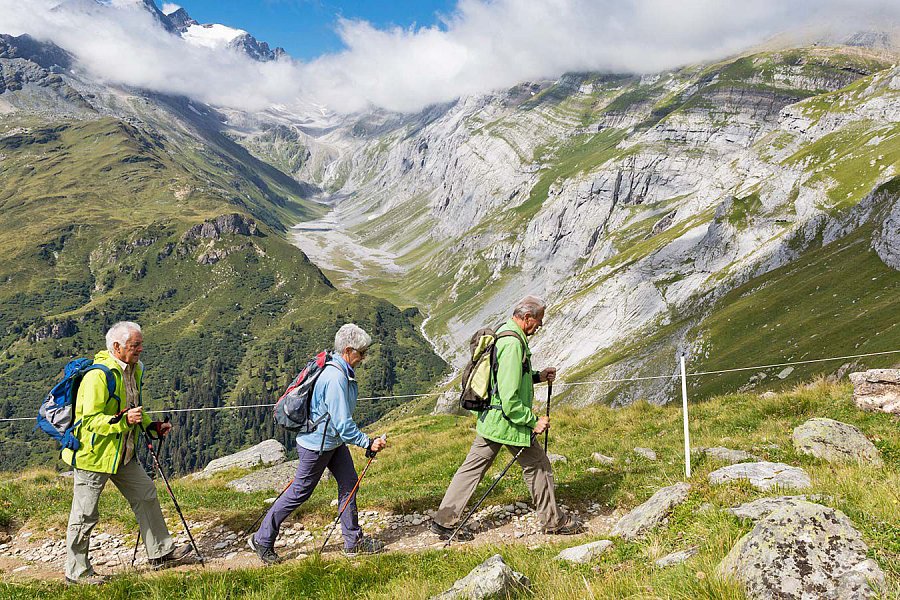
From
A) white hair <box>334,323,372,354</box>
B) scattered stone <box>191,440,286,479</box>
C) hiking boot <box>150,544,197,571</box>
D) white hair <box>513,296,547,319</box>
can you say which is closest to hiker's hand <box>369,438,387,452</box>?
white hair <box>334,323,372,354</box>

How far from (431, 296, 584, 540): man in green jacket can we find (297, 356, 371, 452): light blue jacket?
2.12 m

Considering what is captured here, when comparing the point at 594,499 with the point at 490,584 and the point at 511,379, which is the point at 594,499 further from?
the point at 490,584

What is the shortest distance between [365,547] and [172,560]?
11.8 ft

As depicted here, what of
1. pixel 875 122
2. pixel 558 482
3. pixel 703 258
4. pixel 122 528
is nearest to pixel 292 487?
pixel 122 528

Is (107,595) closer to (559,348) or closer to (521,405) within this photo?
(521,405)

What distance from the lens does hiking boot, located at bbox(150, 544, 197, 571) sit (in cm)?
905

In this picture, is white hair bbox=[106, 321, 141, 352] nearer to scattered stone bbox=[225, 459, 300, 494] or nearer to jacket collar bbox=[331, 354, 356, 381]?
jacket collar bbox=[331, 354, 356, 381]

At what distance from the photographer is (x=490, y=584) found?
5301 mm

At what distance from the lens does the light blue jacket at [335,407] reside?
8555 mm

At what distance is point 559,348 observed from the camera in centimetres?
13975

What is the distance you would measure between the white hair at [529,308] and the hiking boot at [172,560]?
7712 millimetres

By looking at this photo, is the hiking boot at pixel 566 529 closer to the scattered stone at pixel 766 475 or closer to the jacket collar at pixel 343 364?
the scattered stone at pixel 766 475

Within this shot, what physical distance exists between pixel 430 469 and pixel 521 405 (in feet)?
25.7

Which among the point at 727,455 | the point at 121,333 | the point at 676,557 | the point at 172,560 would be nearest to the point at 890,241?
the point at 727,455
